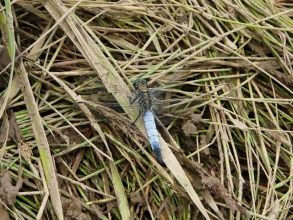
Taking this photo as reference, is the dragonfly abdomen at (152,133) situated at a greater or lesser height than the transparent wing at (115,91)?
lesser

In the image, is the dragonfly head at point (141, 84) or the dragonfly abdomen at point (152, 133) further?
the dragonfly head at point (141, 84)

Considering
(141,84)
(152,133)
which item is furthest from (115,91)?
(152,133)

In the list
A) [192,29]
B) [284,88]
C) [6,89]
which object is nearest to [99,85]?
[6,89]

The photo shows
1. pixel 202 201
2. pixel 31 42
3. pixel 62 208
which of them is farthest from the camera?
pixel 31 42

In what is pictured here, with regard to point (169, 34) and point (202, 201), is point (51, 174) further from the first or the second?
point (169, 34)

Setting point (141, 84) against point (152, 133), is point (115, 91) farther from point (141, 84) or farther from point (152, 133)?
point (152, 133)
